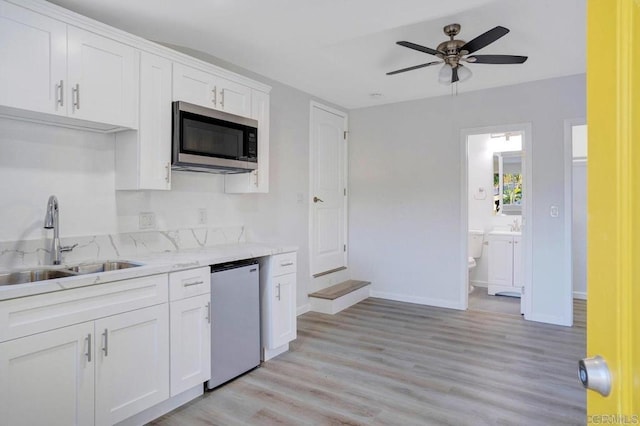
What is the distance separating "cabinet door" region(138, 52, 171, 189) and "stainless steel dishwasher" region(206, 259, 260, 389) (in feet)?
2.43

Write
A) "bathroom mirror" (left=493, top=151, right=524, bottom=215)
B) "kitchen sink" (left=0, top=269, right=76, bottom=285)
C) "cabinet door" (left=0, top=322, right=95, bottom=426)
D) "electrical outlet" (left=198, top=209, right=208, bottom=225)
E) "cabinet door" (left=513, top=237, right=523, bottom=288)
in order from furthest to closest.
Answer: "bathroom mirror" (left=493, top=151, right=524, bottom=215) < "cabinet door" (left=513, top=237, right=523, bottom=288) < "electrical outlet" (left=198, top=209, right=208, bottom=225) < "kitchen sink" (left=0, top=269, right=76, bottom=285) < "cabinet door" (left=0, top=322, right=95, bottom=426)

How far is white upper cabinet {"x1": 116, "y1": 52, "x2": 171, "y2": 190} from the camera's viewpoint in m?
2.48

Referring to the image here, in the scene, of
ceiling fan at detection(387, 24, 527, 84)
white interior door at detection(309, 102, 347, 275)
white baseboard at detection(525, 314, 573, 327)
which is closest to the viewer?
ceiling fan at detection(387, 24, 527, 84)

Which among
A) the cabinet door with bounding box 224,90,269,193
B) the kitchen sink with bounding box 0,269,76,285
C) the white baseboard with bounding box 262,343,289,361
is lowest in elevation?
the white baseboard with bounding box 262,343,289,361

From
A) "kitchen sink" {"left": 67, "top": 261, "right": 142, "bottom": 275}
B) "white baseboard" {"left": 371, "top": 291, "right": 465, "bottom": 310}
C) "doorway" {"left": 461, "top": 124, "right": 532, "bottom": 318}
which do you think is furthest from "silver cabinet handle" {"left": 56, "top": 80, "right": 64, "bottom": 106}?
"doorway" {"left": 461, "top": 124, "right": 532, "bottom": 318}

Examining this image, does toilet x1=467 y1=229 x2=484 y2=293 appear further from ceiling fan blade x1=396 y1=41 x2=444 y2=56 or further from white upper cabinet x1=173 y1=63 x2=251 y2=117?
white upper cabinet x1=173 y1=63 x2=251 y2=117

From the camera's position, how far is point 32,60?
1969 mm

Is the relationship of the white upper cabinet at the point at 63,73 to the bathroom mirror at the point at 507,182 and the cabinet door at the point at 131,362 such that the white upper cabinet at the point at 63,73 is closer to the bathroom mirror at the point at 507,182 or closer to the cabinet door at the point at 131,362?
the cabinet door at the point at 131,362

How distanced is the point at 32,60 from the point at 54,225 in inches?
35.0

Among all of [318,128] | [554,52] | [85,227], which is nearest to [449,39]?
[554,52]

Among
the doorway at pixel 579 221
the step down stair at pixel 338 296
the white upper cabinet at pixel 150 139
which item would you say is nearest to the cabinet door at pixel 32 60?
the white upper cabinet at pixel 150 139

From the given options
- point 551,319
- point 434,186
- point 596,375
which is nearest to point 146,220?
point 596,375

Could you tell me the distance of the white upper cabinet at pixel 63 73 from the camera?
1.90 m

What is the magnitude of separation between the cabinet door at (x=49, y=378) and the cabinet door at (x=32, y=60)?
117cm
